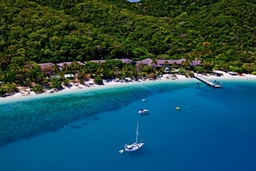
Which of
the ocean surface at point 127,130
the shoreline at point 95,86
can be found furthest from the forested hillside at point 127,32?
the ocean surface at point 127,130

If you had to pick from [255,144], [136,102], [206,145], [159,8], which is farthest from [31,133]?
[159,8]

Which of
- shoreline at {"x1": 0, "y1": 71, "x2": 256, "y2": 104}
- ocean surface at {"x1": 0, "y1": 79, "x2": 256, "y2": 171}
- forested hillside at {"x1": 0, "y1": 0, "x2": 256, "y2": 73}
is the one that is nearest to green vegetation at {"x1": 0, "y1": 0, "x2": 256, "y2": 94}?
forested hillside at {"x1": 0, "y1": 0, "x2": 256, "y2": 73}

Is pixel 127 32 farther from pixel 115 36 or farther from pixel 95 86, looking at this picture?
pixel 95 86

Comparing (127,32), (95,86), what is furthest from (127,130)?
(127,32)

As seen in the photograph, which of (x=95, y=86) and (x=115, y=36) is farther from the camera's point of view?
(x=115, y=36)

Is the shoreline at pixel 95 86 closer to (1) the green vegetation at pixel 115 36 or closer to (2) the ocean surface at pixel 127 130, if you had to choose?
(2) the ocean surface at pixel 127 130

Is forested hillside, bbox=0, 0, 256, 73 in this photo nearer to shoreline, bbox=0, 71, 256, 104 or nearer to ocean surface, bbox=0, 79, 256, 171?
shoreline, bbox=0, 71, 256, 104

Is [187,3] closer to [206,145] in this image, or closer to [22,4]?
[22,4]
